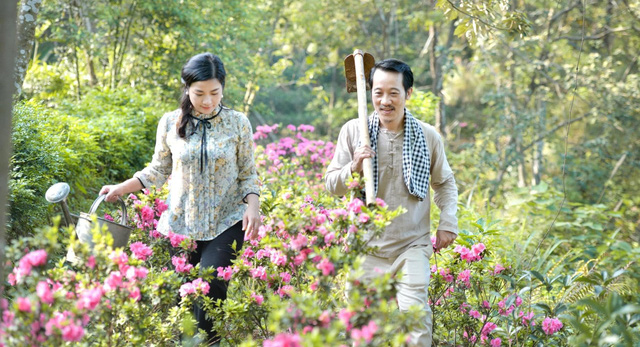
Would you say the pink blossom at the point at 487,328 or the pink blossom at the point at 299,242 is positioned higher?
the pink blossom at the point at 299,242

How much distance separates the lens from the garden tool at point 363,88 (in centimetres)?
262

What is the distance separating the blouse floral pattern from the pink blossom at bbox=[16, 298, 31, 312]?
4.01 feet

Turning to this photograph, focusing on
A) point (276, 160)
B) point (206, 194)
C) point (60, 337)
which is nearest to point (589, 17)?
point (276, 160)

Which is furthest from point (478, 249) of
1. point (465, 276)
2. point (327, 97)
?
point (327, 97)

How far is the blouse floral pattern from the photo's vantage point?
307 cm

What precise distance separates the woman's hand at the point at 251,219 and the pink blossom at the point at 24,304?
1213 millimetres

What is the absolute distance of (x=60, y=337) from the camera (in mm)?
1895

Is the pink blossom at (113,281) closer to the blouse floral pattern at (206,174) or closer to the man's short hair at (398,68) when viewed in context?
the blouse floral pattern at (206,174)

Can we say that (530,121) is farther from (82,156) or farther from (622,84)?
(82,156)

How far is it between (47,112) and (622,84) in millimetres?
8113

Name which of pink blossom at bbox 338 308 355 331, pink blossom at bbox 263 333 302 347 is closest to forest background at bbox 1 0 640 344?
pink blossom at bbox 338 308 355 331

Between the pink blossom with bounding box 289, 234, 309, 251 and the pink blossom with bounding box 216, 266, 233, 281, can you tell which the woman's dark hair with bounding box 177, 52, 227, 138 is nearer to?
the pink blossom with bounding box 216, 266, 233, 281

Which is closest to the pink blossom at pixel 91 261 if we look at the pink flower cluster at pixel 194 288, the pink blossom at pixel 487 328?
the pink flower cluster at pixel 194 288

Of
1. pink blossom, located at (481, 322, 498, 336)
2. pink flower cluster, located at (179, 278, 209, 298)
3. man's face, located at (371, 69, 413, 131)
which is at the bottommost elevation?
pink blossom, located at (481, 322, 498, 336)
